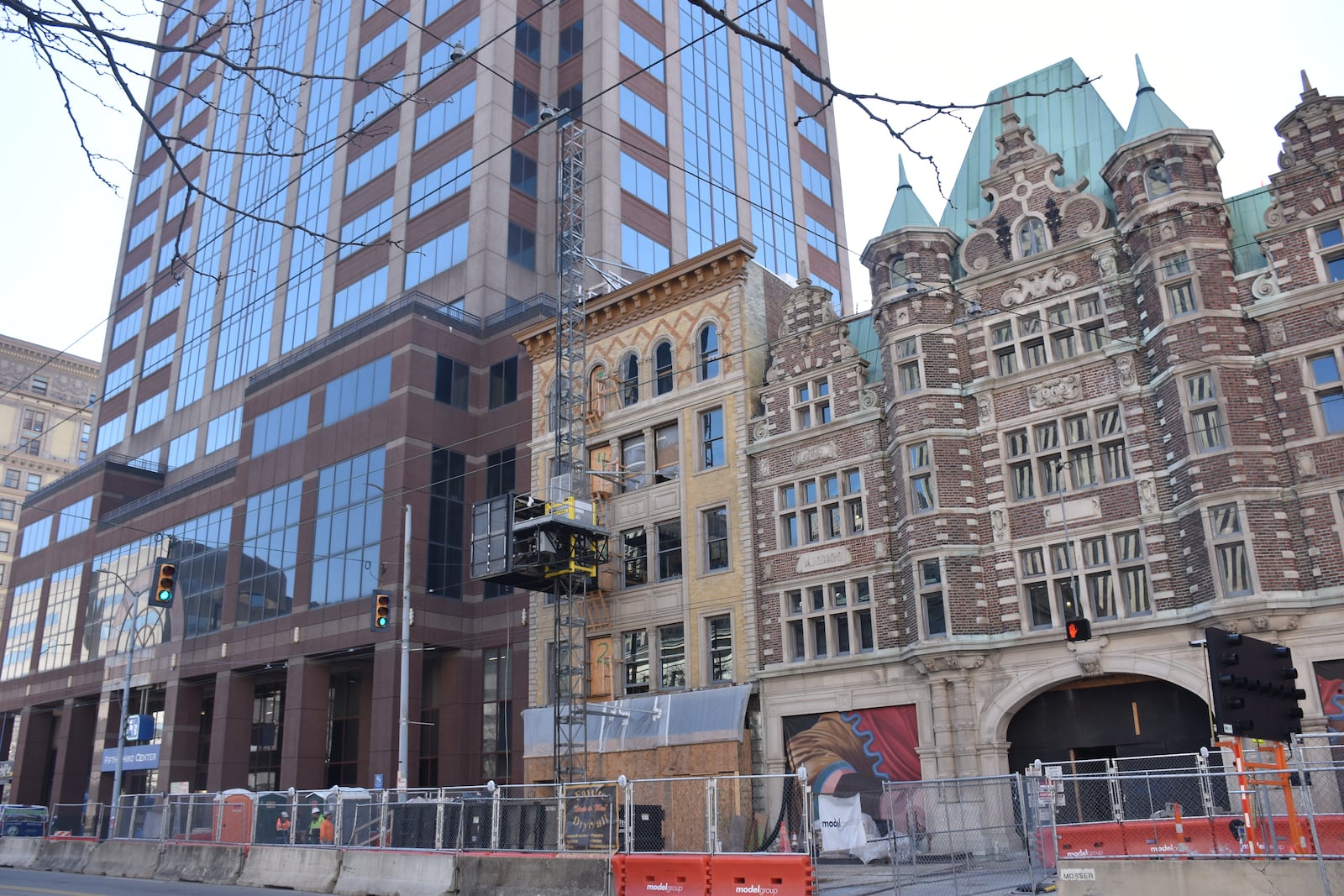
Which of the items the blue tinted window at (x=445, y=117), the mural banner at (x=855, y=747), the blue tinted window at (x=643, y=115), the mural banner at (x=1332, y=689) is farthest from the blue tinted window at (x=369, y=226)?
the mural banner at (x=1332, y=689)

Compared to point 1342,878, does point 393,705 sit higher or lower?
higher

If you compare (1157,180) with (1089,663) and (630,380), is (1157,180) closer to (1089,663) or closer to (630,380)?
(1089,663)

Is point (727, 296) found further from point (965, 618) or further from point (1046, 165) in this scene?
point (965, 618)

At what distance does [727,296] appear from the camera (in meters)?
37.2

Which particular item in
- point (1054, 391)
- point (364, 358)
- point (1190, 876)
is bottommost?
point (1190, 876)

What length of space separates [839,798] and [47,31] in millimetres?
22475

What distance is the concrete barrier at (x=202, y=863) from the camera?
27.2 metres

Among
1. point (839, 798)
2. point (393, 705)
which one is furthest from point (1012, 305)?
point (393, 705)

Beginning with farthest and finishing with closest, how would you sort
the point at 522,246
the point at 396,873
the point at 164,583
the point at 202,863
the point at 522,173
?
the point at 522,173 < the point at 522,246 < the point at 164,583 < the point at 202,863 < the point at 396,873

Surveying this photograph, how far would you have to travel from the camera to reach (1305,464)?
2508 centimetres

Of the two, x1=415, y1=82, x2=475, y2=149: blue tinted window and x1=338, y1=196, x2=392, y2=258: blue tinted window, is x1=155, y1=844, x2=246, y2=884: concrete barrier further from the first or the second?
x1=415, y1=82, x2=475, y2=149: blue tinted window

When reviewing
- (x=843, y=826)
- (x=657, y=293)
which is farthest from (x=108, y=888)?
(x=657, y=293)

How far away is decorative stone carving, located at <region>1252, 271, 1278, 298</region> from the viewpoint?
26.5m

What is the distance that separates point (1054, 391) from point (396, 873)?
20803mm
